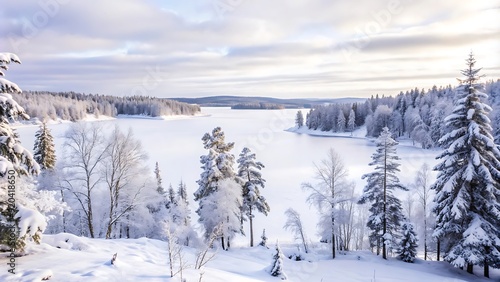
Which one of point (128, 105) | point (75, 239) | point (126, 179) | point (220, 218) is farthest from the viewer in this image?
point (128, 105)

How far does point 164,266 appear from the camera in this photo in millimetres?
12539

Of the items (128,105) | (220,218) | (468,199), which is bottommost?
(220,218)

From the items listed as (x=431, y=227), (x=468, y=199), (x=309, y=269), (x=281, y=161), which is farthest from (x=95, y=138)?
(x=281, y=161)

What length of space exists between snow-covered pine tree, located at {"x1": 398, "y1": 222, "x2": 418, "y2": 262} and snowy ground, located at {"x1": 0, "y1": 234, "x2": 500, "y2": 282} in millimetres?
610

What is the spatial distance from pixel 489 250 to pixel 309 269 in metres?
10.2

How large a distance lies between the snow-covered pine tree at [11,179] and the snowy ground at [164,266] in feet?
3.28

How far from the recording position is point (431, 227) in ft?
97.1

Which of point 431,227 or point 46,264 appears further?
point 431,227

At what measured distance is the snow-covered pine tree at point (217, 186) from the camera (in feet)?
82.8

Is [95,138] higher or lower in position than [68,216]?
higher

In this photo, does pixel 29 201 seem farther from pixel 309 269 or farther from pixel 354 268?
pixel 354 268

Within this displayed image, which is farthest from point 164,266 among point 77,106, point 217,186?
point 77,106

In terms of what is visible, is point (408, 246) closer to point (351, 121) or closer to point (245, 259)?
point (245, 259)

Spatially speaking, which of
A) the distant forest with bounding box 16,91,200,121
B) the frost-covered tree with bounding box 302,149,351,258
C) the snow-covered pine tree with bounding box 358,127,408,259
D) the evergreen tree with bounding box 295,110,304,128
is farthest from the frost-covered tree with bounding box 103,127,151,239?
the evergreen tree with bounding box 295,110,304,128
